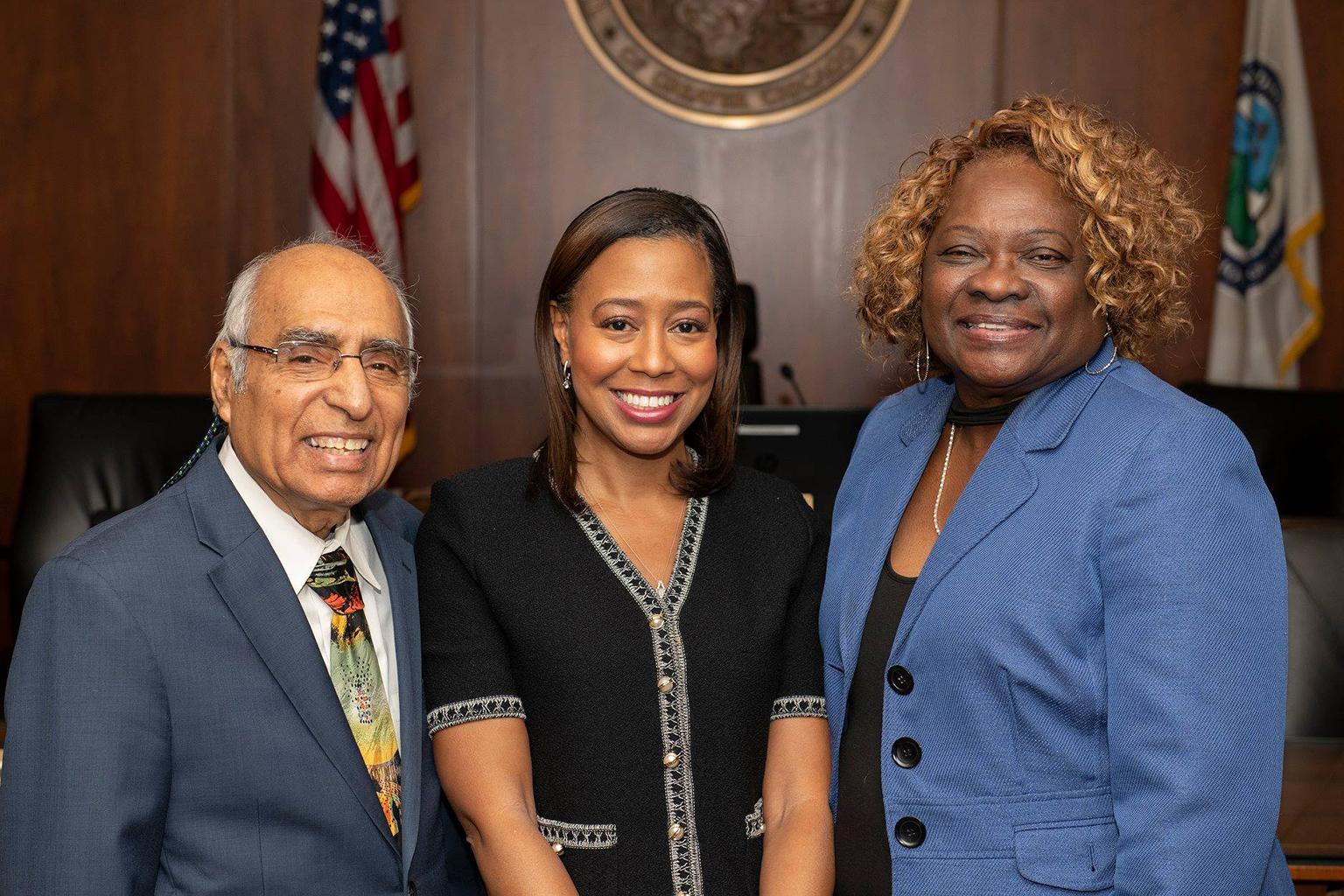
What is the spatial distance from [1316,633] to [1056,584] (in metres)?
1.45

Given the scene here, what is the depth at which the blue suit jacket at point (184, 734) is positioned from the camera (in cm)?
140

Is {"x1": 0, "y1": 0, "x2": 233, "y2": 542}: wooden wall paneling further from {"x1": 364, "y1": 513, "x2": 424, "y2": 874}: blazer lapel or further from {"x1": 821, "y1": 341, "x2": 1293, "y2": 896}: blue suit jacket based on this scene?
{"x1": 821, "y1": 341, "x2": 1293, "y2": 896}: blue suit jacket

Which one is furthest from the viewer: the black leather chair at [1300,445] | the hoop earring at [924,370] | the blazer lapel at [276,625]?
the black leather chair at [1300,445]

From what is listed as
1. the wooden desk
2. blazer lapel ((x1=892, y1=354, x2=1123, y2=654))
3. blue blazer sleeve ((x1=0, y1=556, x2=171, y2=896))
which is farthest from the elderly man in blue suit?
the wooden desk

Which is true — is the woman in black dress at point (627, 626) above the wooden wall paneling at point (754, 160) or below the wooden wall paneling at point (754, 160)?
below

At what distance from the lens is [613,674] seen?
1.63m

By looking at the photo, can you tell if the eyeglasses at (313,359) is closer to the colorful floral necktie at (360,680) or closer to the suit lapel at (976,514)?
the colorful floral necktie at (360,680)

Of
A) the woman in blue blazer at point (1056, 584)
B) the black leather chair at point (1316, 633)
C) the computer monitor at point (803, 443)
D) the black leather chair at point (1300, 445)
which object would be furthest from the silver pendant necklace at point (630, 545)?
the black leather chair at point (1300, 445)

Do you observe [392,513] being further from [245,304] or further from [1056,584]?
[1056,584]

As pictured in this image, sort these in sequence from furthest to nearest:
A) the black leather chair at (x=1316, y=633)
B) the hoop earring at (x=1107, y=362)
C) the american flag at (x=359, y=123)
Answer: the american flag at (x=359, y=123), the black leather chair at (x=1316, y=633), the hoop earring at (x=1107, y=362)

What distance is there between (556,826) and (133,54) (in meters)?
5.21

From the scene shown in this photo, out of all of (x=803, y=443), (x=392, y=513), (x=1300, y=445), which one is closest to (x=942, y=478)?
(x=392, y=513)

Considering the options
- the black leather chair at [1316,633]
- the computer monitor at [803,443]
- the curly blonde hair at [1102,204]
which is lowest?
the black leather chair at [1316,633]

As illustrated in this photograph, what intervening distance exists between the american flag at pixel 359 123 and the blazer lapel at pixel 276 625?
151 inches
